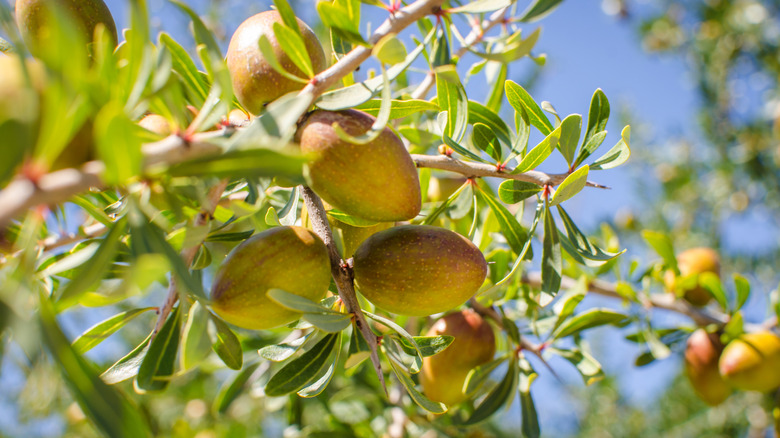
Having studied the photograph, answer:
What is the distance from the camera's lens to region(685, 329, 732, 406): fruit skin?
1.97m

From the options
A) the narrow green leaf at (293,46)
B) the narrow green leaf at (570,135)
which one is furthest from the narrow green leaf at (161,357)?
the narrow green leaf at (570,135)

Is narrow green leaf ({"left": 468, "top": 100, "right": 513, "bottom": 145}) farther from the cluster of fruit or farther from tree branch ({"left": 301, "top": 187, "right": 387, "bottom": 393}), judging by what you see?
the cluster of fruit

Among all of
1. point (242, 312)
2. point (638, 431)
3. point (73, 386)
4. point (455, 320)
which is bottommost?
point (638, 431)

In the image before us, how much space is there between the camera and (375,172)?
0.91 metres

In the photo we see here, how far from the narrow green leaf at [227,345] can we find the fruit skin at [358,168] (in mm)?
377

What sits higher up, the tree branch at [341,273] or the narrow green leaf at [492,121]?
the narrow green leaf at [492,121]

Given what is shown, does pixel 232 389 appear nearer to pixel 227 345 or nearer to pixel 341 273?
pixel 227 345

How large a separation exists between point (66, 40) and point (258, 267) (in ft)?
1.58

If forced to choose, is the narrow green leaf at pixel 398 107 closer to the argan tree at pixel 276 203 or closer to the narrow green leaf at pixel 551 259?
the argan tree at pixel 276 203

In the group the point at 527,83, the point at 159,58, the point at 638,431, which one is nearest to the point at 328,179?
the point at 159,58

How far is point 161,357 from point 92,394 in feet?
1.28

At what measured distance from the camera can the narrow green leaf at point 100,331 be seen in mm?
1125

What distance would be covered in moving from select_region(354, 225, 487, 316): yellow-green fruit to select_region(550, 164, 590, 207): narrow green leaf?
0.21m

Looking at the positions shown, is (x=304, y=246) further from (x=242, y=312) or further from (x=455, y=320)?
(x=455, y=320)
